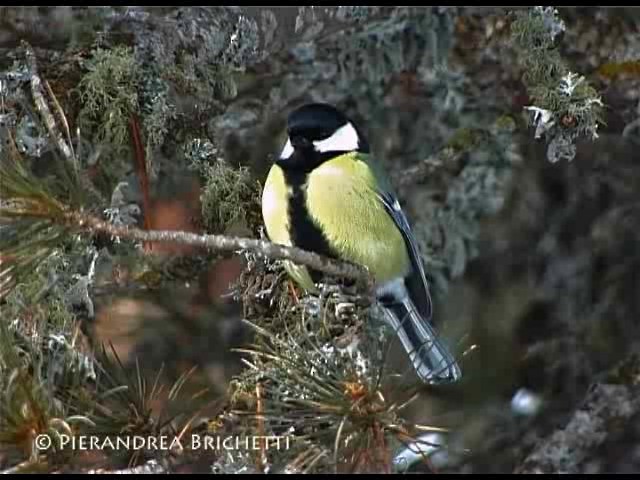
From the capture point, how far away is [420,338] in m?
2.28

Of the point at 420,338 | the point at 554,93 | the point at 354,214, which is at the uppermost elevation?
the point at 554,93

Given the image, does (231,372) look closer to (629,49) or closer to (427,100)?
(427,100)

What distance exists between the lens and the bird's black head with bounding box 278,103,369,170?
7.07 ft

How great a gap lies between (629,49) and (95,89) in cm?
112

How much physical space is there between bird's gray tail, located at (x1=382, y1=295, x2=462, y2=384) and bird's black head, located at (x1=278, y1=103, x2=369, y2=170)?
0.34 metres

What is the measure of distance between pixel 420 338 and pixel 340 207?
0.32m

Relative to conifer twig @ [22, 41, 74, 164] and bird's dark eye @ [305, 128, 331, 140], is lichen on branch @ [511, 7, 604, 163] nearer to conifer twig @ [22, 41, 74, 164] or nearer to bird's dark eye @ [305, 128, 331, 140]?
bird's dark eye @ [305, 128, 331, 140]

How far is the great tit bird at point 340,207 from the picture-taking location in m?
2.11

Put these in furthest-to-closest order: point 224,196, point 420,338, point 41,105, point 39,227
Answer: point 420,338
point 224,196
point 41,105
point 39,227

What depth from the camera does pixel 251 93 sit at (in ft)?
8.61

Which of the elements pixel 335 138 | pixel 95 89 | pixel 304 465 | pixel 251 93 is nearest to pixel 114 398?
pixel 304 465

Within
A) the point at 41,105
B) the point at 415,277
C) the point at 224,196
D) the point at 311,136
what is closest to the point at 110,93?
the point at 41,105

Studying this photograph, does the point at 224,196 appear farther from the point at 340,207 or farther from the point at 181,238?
the point at 181,238

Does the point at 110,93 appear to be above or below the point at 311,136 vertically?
above
